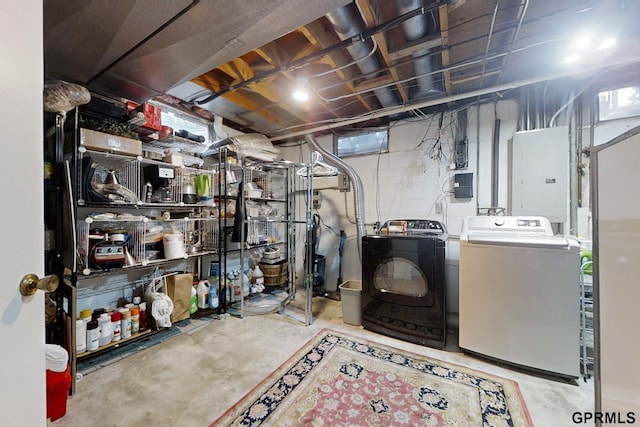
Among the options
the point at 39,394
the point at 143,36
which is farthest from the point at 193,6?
the point at 39,394

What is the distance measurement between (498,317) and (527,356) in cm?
31

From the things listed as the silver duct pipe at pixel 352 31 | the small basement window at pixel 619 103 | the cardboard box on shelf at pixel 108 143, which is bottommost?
the cardboard box on shelf at pixel 108 143

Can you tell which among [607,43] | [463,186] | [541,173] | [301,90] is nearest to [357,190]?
[463,186]

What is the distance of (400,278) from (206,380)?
1844 mm

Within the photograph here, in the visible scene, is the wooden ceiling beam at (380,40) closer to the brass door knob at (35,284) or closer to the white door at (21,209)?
the white door at (21,209)

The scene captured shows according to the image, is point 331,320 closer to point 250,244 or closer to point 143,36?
point 250,244

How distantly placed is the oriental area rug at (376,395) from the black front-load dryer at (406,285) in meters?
0.31

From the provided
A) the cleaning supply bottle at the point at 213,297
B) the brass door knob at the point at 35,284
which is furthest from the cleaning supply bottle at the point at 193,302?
the brass door knob at the point at 35,284

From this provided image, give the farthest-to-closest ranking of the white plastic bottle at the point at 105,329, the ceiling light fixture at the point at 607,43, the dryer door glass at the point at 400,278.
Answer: the dryer door glass at the point at 400,278 → the white plastic bottle at the point at 105,329 → the ceiling light fixture at the point at 607,43

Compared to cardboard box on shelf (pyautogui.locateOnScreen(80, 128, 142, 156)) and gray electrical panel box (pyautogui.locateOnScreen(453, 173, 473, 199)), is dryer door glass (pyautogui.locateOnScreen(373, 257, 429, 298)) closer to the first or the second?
gray electrical panel box (pyautogui.locateOnScreen(453, 173, 473, 199))

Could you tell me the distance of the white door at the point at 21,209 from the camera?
0.63 meters

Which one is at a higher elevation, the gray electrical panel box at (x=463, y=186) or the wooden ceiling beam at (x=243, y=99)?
the wooden ceiling beam at (x=243, y=99)

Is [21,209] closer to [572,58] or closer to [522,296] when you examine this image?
[522,296]

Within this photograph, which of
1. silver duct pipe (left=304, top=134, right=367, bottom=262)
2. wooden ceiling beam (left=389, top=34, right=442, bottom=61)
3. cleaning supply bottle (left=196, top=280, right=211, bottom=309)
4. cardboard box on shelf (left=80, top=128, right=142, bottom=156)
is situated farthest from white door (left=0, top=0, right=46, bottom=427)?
silver duct pipe (left=304, top=134, right=367, bottom=262)
